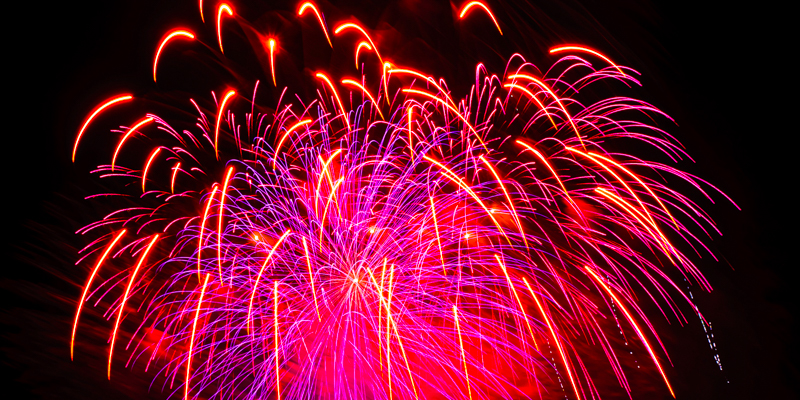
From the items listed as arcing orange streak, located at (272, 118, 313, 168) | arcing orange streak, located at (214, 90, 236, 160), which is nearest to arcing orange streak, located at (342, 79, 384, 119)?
arcing orange streak, located at (272, 118, 313, 168)

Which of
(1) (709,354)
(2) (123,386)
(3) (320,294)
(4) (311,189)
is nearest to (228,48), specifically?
(4) (311,189)

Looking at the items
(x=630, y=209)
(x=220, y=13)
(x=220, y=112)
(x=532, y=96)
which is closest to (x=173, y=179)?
(x=220, y=112)

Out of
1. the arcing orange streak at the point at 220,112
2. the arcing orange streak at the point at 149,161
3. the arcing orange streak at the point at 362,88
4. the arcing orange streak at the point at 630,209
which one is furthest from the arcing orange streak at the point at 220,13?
the arcing orange streak at the point at 630,209

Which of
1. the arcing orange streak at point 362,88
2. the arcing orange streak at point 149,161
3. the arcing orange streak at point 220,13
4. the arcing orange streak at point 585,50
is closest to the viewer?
the arcing orange streak at point 585,50

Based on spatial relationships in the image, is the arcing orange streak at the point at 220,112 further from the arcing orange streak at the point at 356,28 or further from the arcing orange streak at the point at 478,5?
the arcing orange streak at the point at 478,5

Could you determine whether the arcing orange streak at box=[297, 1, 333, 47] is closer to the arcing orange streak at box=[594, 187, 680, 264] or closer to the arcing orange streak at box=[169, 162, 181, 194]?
the arcing orange streak at box=[169, 162, 181, 194]

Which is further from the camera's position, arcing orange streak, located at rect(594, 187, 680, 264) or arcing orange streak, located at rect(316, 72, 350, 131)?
arcing orange streak, located at rect(316, 72, 350, 131)

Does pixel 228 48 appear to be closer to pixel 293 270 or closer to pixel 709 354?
pixel 293 270

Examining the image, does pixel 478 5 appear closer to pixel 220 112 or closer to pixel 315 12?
pixel 315 12
